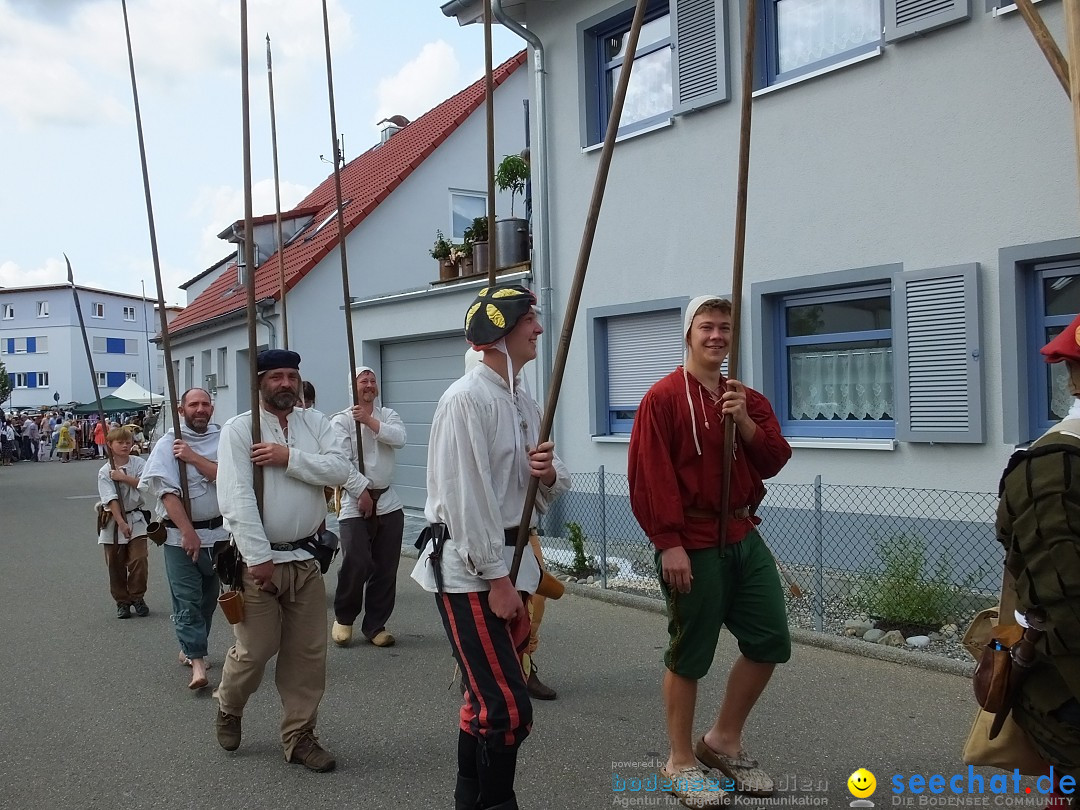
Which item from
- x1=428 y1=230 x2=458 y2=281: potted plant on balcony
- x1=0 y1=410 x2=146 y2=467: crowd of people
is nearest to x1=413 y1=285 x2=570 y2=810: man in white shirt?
x1=428 y1=230 x2=458 y2=281: potted plant on balcony

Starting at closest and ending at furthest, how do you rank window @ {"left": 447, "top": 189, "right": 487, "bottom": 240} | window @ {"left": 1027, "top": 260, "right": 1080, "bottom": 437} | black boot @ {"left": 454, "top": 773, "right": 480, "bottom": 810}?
black boot @ {"left": 454, "top": 773, "right": 480, "bottom": 810} → window @ {"left": 1027, "top": 260, "right": 1080, "bottom": 437} → window @ {"left": 447, "top": 189, "right": 487, "bottom": 240}

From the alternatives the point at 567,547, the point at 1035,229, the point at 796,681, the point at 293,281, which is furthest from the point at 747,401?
the point at 293,281

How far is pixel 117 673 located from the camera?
6.06 m

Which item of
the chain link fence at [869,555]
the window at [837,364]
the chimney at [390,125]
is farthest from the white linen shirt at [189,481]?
the chimney at [390,125]

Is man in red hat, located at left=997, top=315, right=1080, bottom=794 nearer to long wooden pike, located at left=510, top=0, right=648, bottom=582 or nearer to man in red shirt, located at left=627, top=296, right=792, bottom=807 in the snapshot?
man in red shirt, located at left=627, top=296, right=792, bottom=807

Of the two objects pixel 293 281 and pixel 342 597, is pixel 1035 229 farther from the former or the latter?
pixel 293 281

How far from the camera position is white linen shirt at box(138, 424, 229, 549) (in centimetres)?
561

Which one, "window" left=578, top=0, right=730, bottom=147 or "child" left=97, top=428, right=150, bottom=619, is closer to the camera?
"child" left=97, top=428, right=150, bottom=619

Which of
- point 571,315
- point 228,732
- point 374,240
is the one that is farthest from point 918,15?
point 374,240

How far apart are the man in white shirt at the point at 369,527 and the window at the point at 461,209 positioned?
1256cm

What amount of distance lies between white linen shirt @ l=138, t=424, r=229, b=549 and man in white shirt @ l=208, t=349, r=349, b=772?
132 cm

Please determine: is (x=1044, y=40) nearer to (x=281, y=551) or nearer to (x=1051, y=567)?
A: (x=1051, y=567)

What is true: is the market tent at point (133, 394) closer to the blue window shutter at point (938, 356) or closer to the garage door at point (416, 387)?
the garage door at point (416, 387)

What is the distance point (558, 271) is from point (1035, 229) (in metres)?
5.31
